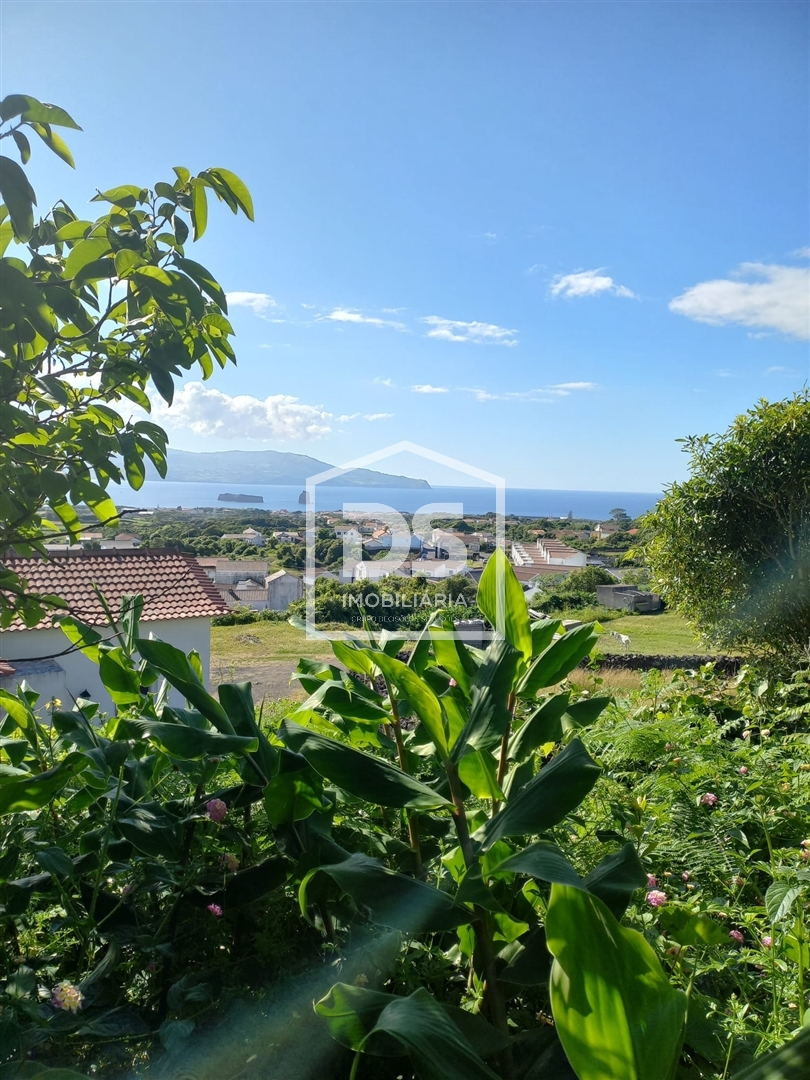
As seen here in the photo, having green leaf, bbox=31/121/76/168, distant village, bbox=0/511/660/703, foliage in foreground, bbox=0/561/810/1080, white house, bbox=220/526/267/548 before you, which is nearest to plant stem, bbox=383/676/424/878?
foliage in foreground, bbox=0/561/810/1080

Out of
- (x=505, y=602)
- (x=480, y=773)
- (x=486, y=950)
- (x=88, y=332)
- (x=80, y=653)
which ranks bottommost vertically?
(x=80, y=653)

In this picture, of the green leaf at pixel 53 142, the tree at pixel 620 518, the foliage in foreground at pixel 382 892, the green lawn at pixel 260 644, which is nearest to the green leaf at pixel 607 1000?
the foliage in foreground at pixel 382 892

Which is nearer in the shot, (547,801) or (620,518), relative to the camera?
(547,801)

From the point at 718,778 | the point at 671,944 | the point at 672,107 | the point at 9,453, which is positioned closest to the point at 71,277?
the point at 9,453

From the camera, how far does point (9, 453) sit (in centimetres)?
62

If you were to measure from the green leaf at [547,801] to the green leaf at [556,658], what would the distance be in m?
0.14

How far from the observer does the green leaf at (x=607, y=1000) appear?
284mm

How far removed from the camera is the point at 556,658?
0.57 metres

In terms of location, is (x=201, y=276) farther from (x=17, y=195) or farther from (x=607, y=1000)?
(x=607, y=1000)

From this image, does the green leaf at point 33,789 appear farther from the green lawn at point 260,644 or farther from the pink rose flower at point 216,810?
the green lawn at point 260,644

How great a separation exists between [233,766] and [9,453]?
1.23 ft

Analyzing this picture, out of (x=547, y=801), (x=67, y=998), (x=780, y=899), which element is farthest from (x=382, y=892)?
(x=780, y=899)

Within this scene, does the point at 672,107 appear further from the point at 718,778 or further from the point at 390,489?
the point at 390,489

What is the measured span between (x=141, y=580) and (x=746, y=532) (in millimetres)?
4297
